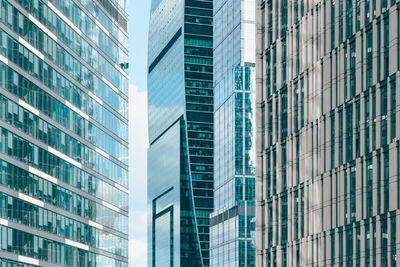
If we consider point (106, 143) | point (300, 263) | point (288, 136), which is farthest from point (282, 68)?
point (106, 143)

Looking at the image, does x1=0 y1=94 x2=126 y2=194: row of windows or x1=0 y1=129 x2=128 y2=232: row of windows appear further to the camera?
x1=0 y1=94 x2=126 y2=194: row of windows

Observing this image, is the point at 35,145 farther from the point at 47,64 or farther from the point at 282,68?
the point at 282,68

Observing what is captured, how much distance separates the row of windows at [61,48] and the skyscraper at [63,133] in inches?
5.3

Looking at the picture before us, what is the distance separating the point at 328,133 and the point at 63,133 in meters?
43.5

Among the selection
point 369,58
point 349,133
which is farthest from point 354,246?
point 369,58

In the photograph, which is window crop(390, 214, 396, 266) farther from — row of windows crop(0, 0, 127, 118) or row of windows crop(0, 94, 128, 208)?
row of windows crop(0, 0, 127, 118)

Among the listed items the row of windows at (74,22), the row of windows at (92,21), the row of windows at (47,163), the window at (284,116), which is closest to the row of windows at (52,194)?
the row of windows at (47,163)

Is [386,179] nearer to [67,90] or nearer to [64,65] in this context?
[67,90]

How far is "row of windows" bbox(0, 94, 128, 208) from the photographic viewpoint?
4338 inches

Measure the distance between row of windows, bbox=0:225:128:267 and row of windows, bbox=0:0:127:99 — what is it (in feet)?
77.5

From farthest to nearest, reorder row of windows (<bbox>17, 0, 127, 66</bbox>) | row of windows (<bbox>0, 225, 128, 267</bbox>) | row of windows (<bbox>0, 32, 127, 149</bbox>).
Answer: row of windows (<bbox>17, 0, 127, 66</bbox>)
row of windows (<bbox>0, 32, 127, 149</bbox>)
row of windows (<bbox>0, 225, 128, 267</bbox>)

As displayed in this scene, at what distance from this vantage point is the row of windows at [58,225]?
4291 inches

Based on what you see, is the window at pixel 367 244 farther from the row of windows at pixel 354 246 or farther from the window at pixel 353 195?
the window at pixel 353 195

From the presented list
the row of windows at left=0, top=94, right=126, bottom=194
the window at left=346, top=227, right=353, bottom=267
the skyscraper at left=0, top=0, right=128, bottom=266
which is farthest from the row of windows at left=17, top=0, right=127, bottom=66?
the window at left=346, top=227, right=353, bottom=267
